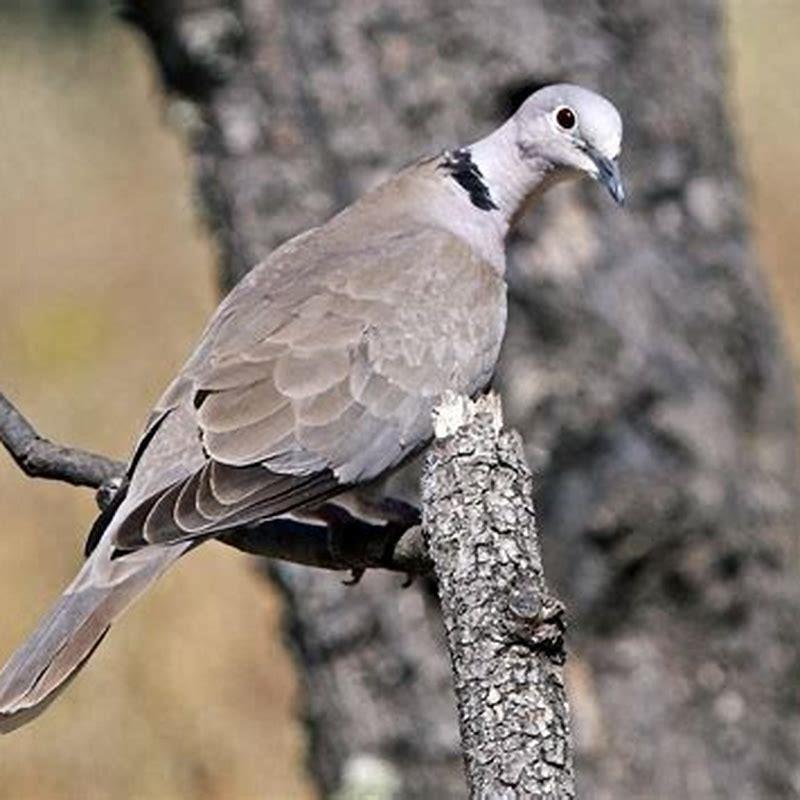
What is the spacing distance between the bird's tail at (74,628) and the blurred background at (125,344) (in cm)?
202

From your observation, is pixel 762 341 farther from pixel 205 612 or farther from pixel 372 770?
pixel 205 612

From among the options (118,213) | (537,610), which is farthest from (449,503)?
(118,213)

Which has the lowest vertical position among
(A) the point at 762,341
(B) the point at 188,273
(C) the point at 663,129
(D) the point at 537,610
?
(D) the point at 537,610

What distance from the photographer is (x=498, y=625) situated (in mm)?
2893

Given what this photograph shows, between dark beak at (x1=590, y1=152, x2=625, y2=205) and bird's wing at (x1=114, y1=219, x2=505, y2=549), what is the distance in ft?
0.86

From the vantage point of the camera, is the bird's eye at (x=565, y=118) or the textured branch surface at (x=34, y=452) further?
the bird's eye at (x=565, y=118)

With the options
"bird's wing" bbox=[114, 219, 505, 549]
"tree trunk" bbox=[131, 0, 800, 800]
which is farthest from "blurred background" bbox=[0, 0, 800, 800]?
"bird's wing" bbox=[114, 219, 505, 549]

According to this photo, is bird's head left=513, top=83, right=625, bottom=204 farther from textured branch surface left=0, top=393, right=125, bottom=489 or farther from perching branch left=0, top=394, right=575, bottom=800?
perching branch left=0, top=394, right=575, bottom=800

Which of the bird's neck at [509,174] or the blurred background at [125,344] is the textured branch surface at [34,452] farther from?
the blurred background at [125,344]

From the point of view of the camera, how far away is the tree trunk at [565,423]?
549 cm

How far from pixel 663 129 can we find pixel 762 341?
53cm

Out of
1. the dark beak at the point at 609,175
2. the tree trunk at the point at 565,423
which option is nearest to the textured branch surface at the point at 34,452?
the dark beak at the point at 609,175

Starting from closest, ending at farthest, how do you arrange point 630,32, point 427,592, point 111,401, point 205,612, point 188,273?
1. point 427,592
2. point 630,32
3. point 205,612
4. point 111,401
5. point 188,273

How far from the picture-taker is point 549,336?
5.53 m
